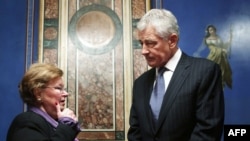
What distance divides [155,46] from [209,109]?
0.51 metres

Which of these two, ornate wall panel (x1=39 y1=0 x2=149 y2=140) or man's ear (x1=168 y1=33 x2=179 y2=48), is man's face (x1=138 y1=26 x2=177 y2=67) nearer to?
man's ear (x1=168 y1=33 x2=179 y2=48)

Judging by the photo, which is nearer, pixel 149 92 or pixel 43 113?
pixel 43 113

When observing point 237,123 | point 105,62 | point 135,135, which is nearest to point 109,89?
point 105,62

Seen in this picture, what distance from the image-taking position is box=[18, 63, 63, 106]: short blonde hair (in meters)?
2.20

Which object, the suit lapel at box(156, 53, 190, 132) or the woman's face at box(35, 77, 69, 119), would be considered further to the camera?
the woman's face at box(35, 77, 69, 119)

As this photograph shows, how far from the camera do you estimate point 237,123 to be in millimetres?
4641

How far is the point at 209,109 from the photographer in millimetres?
2064

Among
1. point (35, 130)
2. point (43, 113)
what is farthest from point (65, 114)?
point (35, 130)

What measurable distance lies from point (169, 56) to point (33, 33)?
112 inches

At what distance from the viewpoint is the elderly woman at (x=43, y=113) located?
204 centimetres

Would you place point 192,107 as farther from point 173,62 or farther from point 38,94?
point 38,94

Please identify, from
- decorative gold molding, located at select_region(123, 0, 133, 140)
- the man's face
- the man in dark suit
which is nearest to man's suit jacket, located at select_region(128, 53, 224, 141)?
the man in dark suit

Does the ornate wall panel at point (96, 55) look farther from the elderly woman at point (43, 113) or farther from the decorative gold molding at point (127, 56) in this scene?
the elderly woman at point (43, 113)

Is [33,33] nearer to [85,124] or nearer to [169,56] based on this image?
[85,124]
